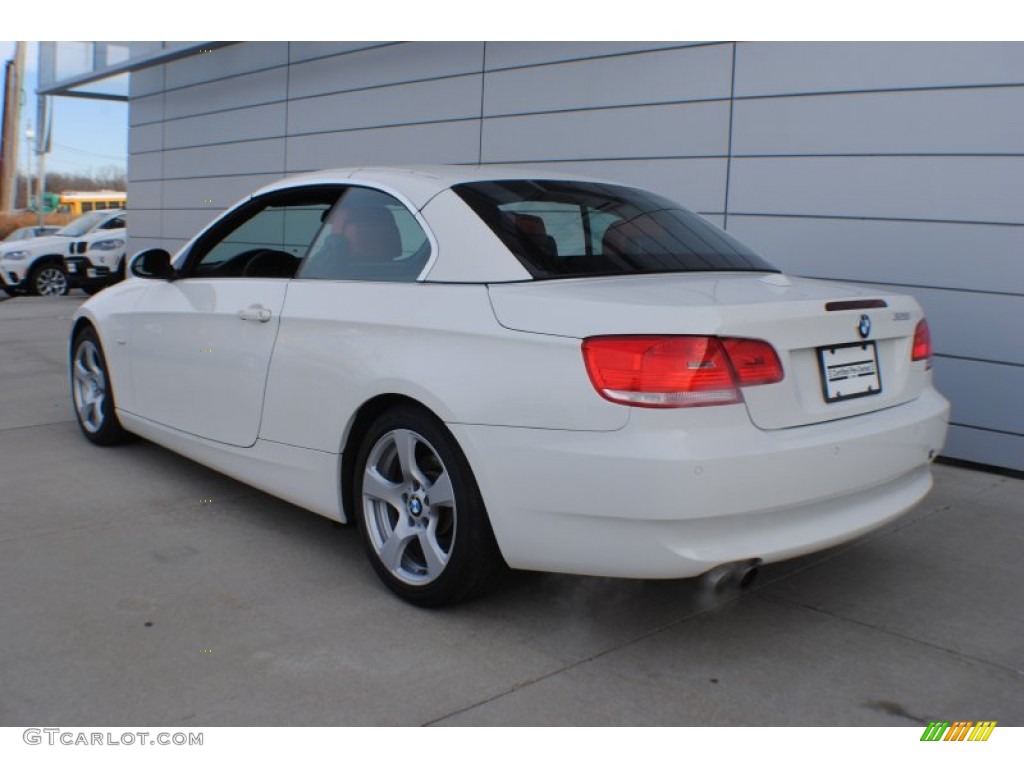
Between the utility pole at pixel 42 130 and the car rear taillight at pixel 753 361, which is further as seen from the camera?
the utility pole at pixel 42 130

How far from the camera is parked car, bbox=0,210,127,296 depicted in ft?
55.4

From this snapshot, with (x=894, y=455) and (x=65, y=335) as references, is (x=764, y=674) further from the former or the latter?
(x=65, y=335)

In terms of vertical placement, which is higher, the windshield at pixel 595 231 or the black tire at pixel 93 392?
the windshield at pixel 595 231

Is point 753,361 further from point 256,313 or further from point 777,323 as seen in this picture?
point 256,313

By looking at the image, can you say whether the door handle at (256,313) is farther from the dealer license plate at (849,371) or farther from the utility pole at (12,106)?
the utility pole at (12,106)

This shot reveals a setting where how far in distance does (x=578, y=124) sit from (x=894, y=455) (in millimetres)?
5768

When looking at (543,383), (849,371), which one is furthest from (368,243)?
(849,371)

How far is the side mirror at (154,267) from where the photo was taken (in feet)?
15.9

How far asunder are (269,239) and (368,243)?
2.95 feet

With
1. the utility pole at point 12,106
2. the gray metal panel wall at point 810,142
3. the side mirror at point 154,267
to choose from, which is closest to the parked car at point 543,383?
the side mirror at point 154,267

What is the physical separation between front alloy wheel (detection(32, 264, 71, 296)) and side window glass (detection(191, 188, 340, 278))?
1368 centimetres

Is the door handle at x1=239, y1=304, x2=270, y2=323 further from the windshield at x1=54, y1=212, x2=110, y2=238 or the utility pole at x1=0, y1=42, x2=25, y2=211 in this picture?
the utility pole at x1=0, y1=42, x2=25, y2=211

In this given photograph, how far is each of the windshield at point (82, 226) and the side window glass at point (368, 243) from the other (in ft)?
50.4

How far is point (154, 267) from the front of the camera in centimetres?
486
